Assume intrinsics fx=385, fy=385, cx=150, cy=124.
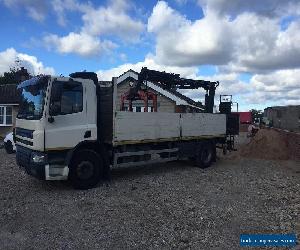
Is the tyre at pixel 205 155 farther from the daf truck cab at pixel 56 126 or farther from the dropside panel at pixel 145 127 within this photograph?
the daf truck cab at pixel 56 126

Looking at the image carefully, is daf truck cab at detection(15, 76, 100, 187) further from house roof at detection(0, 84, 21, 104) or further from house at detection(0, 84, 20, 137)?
house at detection(0, 84, 20, 137)

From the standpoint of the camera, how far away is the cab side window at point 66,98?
9.56m

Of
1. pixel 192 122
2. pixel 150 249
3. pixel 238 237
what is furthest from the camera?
pixel 192 122

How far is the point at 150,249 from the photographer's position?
6.21 m

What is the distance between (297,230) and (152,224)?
2.66 meters

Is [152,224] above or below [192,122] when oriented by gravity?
below

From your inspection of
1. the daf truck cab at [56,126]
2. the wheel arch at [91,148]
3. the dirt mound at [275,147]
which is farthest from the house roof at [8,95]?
the wheel arch at [91,148]

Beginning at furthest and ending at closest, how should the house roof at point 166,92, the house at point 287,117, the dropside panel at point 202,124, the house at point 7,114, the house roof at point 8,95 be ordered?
the house at point 287,117
the house roof at point 8,95
the house at point 7,114
the house roof at point 166,92
the dropside panel at point 202,124

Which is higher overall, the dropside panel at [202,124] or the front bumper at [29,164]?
the dropside panel at [202,124]

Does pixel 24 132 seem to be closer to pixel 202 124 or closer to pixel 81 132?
pixel 81 132

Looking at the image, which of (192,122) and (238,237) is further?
(192,122)

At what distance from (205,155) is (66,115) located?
6151mm

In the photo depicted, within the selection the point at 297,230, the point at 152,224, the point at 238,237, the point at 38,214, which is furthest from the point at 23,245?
the point at 297,230

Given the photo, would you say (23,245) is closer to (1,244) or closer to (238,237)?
(1,244)
